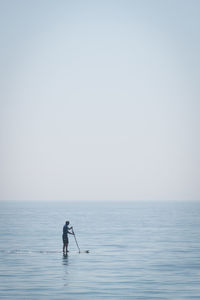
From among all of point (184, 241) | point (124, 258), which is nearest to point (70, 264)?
point (124, 258)

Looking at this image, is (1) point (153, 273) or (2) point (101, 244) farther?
(2) point (101, 244)

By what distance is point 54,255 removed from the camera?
34719mm

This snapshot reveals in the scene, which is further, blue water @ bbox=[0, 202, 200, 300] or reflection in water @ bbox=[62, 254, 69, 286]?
reflection in water @ bbox=[62, 254, 69, 286]

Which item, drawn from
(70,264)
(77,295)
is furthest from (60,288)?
(70,264)

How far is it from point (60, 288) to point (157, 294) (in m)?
3.92

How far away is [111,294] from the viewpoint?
21703mm

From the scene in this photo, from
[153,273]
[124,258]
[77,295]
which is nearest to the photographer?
[77,295]

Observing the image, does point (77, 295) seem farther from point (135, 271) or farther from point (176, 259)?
point (176, 259)

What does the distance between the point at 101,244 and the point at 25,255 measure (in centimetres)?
866

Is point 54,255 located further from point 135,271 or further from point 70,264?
point 135,271

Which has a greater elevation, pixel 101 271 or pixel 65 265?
pixel 65 265

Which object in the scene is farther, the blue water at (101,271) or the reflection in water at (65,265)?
the reflection in water at (65,265)

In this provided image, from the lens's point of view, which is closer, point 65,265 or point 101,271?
point 101,271

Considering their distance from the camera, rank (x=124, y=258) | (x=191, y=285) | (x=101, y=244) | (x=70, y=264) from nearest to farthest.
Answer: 1. (x=191, y=285)
2. (x=70, y=264)
3. (x=124, y=258)
4. (x=101, y=244)
